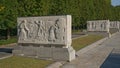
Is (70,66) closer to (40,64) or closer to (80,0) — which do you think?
(40,64)

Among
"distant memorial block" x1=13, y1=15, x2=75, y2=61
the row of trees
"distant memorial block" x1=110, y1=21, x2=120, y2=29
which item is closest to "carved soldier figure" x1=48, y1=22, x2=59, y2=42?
"distant memorial block" x1=13, y1=15, x2=75, y2=61

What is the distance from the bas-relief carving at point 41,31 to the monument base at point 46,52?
0.44 m

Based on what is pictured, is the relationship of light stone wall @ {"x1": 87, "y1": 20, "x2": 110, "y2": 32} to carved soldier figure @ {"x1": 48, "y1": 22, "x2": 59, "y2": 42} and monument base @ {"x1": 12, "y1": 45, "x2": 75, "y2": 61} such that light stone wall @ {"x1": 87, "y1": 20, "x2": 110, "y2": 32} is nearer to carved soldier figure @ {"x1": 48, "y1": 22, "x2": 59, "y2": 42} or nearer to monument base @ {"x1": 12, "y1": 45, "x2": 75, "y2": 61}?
monument base @ {"x1": 12, "y1": 45, "x2": 75, "y2": 61}

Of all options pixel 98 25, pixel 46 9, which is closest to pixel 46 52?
pixel 46 9

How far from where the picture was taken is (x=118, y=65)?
54.6 ft

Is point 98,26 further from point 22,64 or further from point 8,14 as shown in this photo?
point 22,64

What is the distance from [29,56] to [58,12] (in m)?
27.6

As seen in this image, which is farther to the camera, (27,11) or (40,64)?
(27,11)

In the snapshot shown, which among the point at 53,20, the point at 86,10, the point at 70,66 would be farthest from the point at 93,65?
the point at 86,10

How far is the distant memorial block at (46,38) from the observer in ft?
58.9

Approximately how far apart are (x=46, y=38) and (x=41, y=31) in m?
0.51

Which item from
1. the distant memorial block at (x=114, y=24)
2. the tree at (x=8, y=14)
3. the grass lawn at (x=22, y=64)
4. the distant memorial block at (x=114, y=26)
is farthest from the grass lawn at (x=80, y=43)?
the distant memorial block at (x=114, y=24)

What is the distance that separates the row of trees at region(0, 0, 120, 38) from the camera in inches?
1286

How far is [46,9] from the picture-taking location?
38.0 metres
